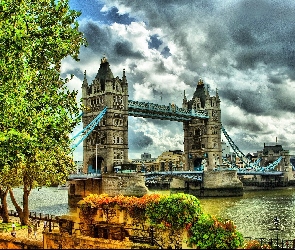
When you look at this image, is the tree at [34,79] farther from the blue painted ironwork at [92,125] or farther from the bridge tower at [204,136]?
the bridge tower at [204,136]

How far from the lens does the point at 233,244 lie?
13.8 metres

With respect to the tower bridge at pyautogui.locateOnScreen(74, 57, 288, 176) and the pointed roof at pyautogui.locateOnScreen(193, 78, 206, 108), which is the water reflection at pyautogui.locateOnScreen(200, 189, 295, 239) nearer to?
the tower bridge at pyautogui.locateOnScreen(74, 57, 288, 176)

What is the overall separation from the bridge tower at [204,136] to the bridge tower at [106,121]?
3167cm

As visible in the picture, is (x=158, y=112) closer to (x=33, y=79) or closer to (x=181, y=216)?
(x=33, y=79)

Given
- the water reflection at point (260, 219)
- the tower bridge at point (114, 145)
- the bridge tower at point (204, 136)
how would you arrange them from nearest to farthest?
the water reflection at point (260, 219) < the tower bridge at point (114, 145) < the bridge tower at point (204, 136)

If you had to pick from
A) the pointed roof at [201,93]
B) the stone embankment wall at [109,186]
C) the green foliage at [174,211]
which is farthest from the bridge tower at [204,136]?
the green foliage at [174,211]

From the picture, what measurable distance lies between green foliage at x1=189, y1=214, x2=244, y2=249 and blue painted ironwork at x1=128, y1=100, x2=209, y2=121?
69.2 metres

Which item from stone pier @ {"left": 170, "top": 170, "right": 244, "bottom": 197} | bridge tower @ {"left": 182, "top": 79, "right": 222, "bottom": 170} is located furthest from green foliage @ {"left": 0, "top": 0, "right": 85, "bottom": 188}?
bridge tower @ {"left": 182, "top": 79, "right": 222, "bottom": 170}

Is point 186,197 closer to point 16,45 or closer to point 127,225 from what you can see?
point 127,225

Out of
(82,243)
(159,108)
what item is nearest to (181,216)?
(82,243)

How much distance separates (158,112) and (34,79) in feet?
230

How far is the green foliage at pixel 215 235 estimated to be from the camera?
45.4 ft

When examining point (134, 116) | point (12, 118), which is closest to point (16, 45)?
point (12, 118)

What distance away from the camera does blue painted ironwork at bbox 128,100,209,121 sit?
3366 inches
